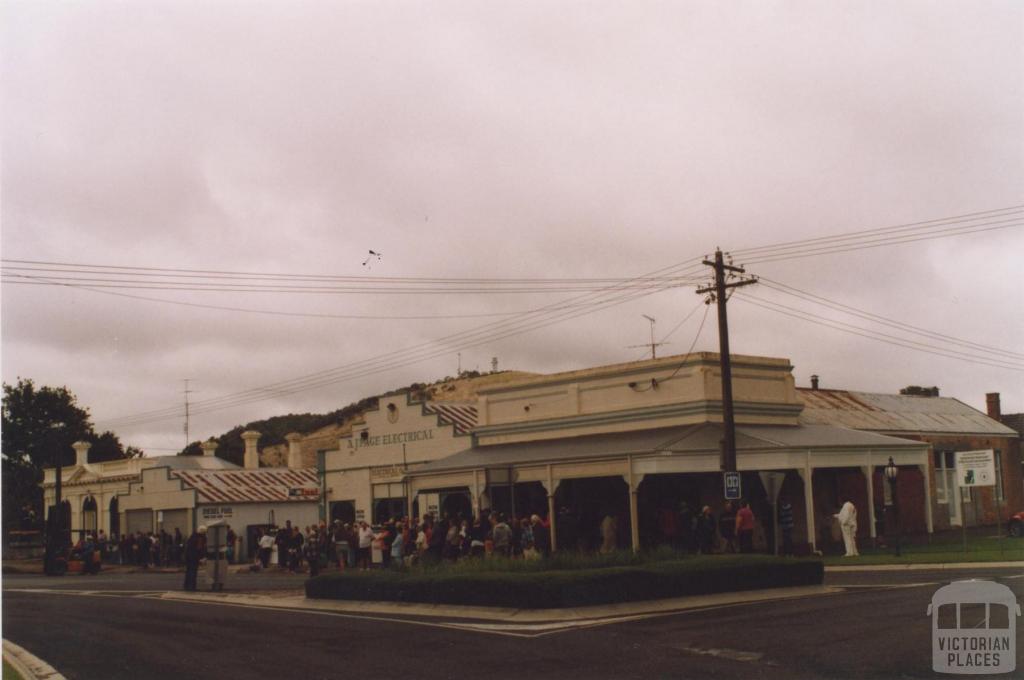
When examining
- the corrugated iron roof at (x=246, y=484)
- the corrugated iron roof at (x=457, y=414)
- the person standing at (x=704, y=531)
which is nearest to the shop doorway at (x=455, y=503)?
the corrugated iron roof at (x=457, y=414)

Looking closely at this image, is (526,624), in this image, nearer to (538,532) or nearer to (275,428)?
(538,532)

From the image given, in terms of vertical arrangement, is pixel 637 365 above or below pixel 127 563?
above

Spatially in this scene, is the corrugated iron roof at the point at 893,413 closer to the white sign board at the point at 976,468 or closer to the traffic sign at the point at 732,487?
the white sign board at the point at 976,468

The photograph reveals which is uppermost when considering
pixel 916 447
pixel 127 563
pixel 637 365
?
pixel 637 365

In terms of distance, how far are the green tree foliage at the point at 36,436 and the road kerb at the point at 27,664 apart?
64474mm

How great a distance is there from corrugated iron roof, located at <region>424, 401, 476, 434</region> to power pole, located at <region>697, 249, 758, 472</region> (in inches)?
563

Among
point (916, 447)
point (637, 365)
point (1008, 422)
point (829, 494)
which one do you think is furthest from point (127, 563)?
point (1008, 422)

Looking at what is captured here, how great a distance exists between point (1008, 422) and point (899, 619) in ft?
194

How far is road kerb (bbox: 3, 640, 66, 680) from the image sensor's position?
538 inches

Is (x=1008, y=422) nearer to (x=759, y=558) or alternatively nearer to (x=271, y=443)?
(x=759, y=558)

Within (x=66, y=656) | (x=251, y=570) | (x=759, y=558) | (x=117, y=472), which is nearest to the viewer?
(x=66, y=656)

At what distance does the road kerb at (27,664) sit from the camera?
13664 millimetres

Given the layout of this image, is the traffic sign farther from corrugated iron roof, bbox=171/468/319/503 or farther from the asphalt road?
corrugated iron roof, bbox=171/468/319/503

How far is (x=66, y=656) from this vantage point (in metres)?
15.7
